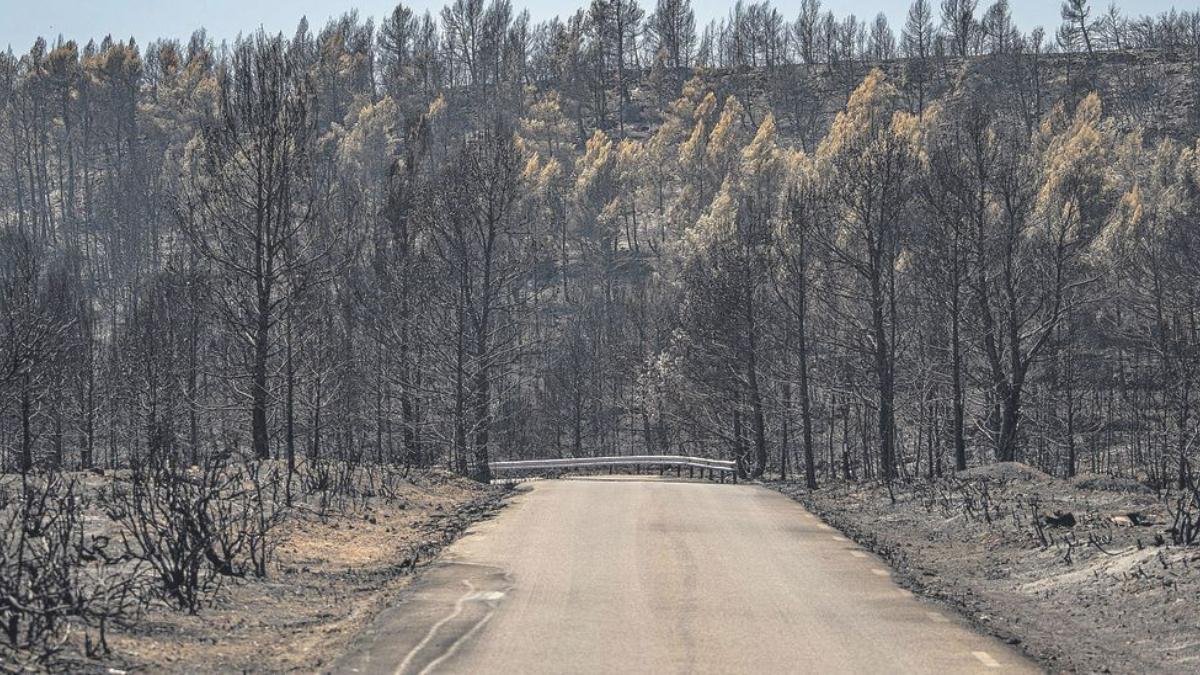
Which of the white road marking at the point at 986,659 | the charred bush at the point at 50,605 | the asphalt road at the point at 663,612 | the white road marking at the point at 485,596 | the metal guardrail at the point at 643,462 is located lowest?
the white road marking at the point at 986,659

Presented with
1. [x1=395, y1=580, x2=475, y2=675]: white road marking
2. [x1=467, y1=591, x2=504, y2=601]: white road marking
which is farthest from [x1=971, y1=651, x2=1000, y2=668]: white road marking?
[x1=467, y1=591, x2=504, y2=601]: white road marking

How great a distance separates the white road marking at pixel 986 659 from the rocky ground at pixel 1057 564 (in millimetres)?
422

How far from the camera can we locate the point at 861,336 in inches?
1564

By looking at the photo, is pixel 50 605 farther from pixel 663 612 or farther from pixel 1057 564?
pixel 1057 564

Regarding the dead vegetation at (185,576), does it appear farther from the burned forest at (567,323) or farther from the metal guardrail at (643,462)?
the metal guardrail at (643,462)

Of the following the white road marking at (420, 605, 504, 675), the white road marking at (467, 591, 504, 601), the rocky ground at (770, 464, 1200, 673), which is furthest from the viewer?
the white road marking at (467, 591, 504, 601)

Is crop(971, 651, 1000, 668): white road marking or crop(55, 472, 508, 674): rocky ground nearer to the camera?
crop(55, 472, 508, 674): rocky ground

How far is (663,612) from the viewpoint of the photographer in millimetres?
11844

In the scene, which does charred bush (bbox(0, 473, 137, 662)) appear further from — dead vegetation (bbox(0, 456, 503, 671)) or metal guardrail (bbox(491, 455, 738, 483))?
metal guardrail (bbox(491, 455, 738, 483))

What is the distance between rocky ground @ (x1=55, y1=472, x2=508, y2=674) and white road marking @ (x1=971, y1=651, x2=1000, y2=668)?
511 centimetres

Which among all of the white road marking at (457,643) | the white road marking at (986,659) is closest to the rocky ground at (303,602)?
the white road marking at (457,643)

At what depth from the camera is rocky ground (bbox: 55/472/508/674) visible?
9.44 metres

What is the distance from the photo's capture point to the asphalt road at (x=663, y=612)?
9.68 m

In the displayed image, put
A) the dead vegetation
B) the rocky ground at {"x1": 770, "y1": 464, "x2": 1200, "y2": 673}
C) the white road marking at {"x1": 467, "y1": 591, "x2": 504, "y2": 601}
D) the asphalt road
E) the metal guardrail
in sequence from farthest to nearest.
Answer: the metal guardrail
the white road marking at {"x1": 467, "y1": 591, "x2": 504, "y2": 601}
the rocky ground at {"x1": 770, "y1": 464, "x2": 1200, "y2": 673}
the asphalt road
the dead vegetation
